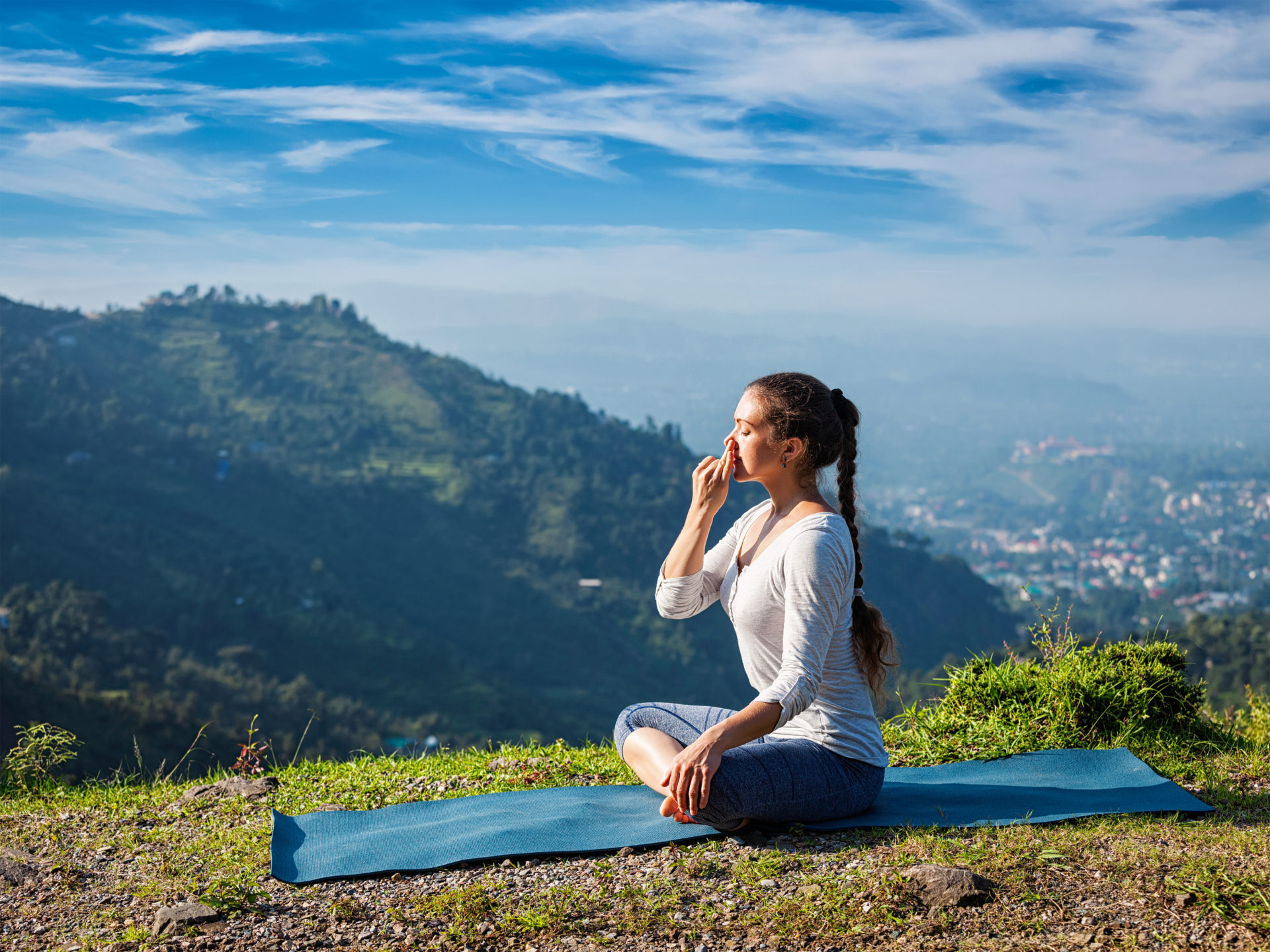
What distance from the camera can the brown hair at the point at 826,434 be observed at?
3.11 m

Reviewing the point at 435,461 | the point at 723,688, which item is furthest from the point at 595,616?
the point at 435,461

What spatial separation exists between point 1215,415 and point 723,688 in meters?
169

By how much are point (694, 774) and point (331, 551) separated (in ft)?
243

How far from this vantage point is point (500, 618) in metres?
69.8

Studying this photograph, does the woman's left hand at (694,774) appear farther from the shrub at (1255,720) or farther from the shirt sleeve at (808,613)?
the shrub at (1255,720)

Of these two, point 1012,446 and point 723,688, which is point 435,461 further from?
point 1012,446

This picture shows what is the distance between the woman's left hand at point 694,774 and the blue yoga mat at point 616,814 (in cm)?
34

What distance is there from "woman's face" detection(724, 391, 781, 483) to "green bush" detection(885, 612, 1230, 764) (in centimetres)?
199

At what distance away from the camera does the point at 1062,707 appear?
450cm

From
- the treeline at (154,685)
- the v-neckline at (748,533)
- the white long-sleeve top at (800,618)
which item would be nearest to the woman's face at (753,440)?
the v-neckline at (748,533)

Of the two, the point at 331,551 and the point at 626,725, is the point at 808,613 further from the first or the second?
the point at 331,551

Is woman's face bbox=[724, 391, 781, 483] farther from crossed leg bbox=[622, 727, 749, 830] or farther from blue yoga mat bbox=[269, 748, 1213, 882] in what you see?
blue yoga mat bbox=[269, 748, 1213, 882]

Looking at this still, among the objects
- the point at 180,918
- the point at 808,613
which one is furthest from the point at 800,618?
A: the point at 180,918

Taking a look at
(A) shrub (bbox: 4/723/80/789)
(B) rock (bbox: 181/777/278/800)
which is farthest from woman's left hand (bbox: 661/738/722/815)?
(A) shrub (bbox: 4/723/80/789)
